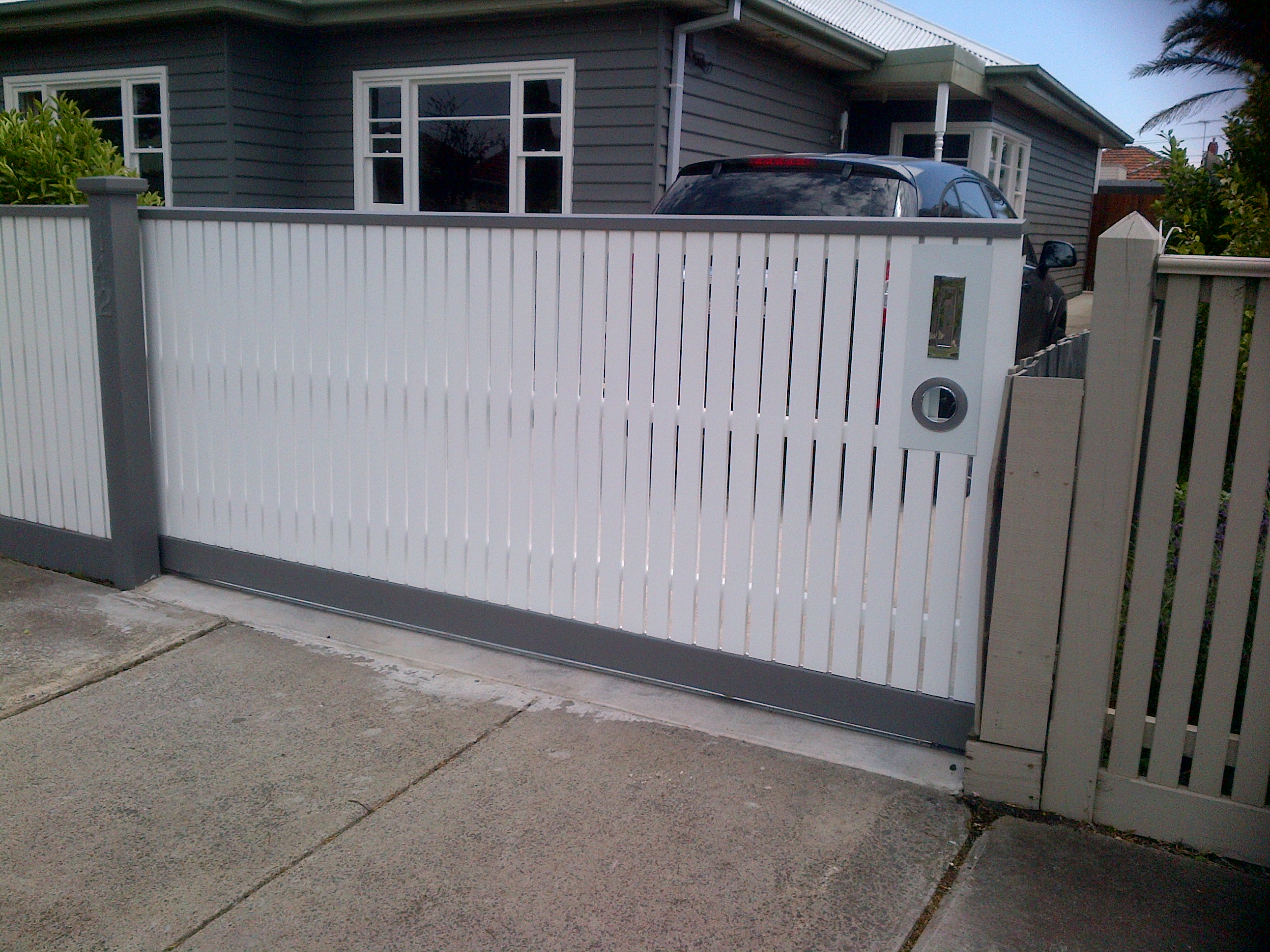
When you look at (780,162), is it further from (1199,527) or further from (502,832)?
(502,832)

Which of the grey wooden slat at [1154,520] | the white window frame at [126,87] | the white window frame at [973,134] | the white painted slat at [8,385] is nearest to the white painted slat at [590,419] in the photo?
the grey wooden slat at [1154,520]

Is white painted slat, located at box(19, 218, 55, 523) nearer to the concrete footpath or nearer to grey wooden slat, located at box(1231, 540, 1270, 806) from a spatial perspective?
the concrete footpath

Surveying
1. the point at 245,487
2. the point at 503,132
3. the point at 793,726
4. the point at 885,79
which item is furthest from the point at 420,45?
the point at 793,726

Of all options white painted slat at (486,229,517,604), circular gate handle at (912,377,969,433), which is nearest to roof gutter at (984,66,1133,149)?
white painted slat at (486,229,517,604)

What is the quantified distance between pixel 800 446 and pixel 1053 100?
A: 47.2 ft

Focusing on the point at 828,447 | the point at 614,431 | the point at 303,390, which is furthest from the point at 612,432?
the point at 303,390

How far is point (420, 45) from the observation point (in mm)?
11070

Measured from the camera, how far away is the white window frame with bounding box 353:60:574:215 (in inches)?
410

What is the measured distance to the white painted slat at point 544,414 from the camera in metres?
4.02

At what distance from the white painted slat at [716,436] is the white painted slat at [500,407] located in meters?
0.84

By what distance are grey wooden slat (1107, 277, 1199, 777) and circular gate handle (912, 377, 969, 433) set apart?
53 centimetres

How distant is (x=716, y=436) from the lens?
3.75 m

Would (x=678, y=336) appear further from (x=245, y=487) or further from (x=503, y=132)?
(x=503, y=132)

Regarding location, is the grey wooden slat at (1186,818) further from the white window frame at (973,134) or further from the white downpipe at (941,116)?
the white window frame at (973,134)
